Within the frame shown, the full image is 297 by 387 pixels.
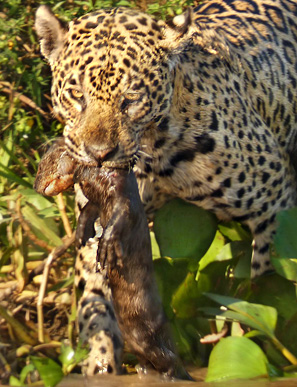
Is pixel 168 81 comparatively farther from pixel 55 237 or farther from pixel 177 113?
pixel 55 237

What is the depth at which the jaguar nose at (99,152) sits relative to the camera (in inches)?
171

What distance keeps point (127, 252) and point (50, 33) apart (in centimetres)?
137

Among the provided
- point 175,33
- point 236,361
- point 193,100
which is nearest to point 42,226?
point 193,100

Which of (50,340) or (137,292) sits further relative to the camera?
(50,340)

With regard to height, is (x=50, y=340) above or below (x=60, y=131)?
below

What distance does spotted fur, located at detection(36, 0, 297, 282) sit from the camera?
4.58m

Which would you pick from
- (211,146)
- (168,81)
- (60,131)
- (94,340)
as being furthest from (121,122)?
(60,131)

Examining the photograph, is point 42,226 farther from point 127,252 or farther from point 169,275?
point 127,252

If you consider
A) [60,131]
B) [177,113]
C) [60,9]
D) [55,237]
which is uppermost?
[60,9]

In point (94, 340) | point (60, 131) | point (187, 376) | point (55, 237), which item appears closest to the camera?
point (187, 376)

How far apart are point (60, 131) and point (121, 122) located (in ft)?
7.60

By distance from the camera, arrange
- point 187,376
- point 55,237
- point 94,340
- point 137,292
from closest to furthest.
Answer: point 137,292 → point 187,376 → point 94,340 → point 55,237

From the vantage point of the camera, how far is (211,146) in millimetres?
5168

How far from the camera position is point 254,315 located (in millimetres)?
4566
